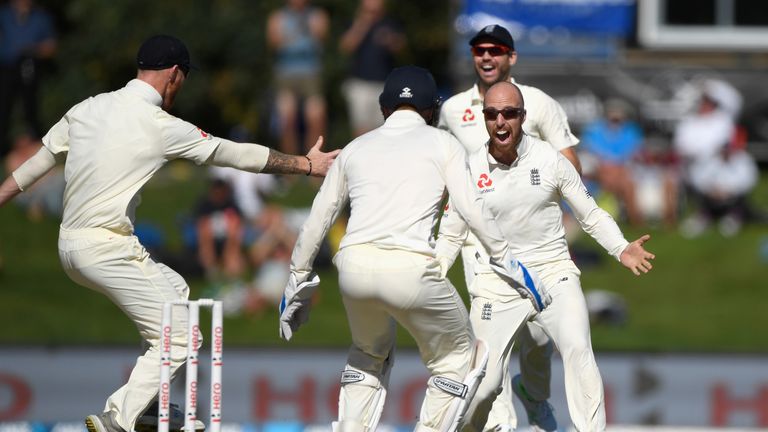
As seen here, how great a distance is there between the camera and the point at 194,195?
17500 millimetres

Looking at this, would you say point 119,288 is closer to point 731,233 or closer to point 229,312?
point 229,312

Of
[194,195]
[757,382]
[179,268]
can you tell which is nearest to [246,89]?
[194,195]

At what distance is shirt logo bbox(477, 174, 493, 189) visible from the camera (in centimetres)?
802

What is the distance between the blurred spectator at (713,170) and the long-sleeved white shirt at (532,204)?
8.86 meters

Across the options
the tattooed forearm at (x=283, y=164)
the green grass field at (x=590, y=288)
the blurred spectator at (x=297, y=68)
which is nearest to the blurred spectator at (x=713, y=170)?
the green grass field at (x=590, y=288)

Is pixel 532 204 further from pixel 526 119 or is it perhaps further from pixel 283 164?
pixel 283 164

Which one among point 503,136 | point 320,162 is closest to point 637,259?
point 503,136

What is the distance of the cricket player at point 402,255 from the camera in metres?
7.20

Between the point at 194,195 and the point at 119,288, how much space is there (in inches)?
390

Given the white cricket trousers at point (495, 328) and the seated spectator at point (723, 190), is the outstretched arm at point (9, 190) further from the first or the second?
the seated spectator at point (723, 190)

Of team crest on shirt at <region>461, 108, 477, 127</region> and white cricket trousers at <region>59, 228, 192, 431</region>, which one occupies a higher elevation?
team crest on shirt at <region>461, 108, 477, 127</region>

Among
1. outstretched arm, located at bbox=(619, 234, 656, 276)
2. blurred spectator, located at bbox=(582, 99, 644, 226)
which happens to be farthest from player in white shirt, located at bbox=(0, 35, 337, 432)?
blurred spectator, located at bbox=(582, 99, 644, 226)

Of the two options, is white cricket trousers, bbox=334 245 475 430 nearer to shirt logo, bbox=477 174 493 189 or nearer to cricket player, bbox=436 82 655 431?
cricket player, bbox=436 82 655 431

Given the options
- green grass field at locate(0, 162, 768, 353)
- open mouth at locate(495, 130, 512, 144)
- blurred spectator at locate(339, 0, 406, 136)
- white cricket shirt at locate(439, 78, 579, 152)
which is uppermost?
blurred spectator at locate(339, 0, 406, 136)
